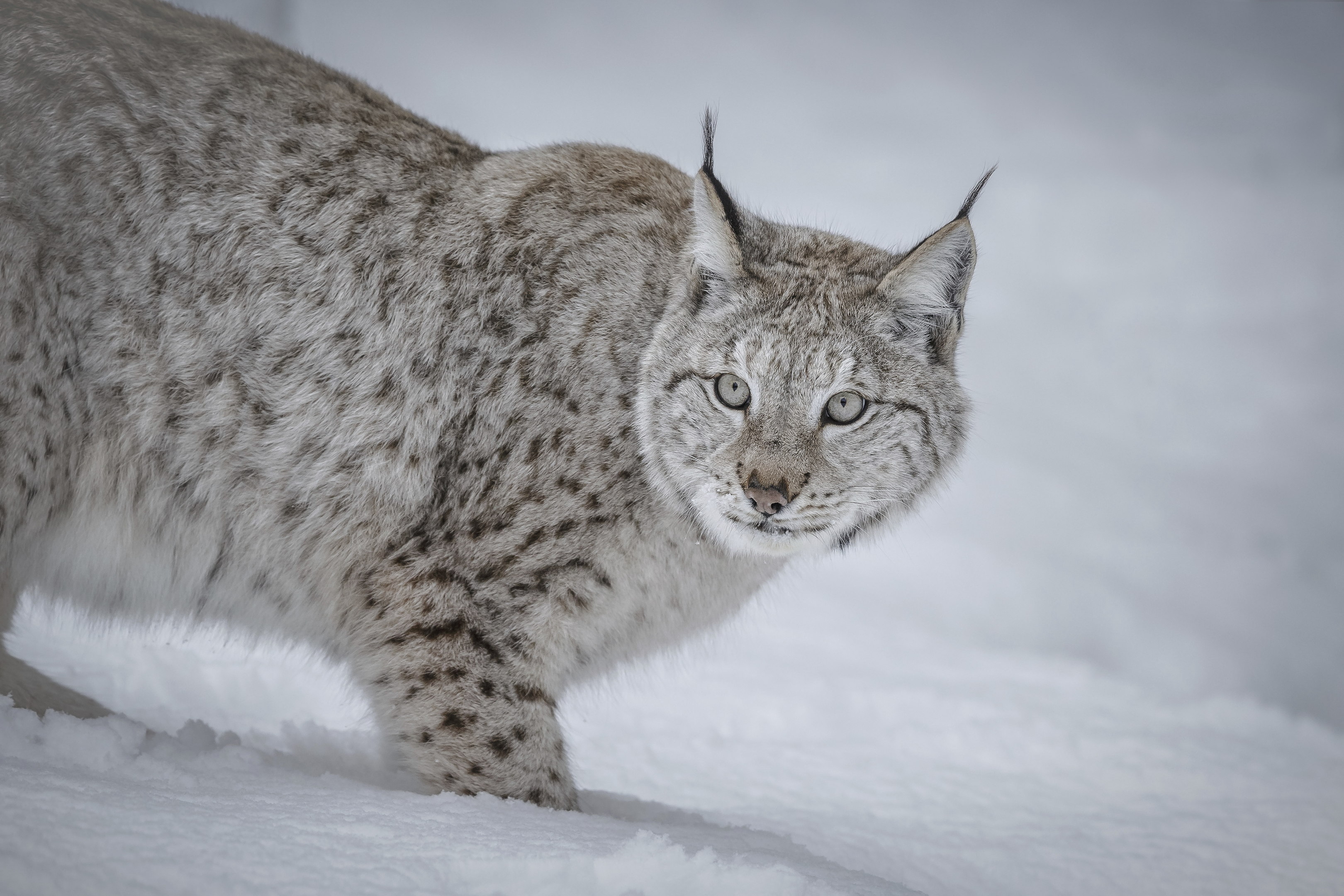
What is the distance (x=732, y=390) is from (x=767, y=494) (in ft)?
1.09

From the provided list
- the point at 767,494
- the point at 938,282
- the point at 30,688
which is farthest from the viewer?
the point at 30,688

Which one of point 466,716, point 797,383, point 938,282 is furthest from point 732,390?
point 466,716

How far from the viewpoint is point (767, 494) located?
2281mm

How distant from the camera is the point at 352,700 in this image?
8.79 ft

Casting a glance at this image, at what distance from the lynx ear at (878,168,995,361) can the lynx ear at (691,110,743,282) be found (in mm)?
397

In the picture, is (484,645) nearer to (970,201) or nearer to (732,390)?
(732,390)

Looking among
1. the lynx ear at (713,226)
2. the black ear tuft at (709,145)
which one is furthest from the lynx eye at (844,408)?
the black ear tuft at (709,145)

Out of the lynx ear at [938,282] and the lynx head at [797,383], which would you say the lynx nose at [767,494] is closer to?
the lynx head at [797,383]

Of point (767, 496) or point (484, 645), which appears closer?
point (767, 496)

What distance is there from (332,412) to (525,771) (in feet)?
3.49

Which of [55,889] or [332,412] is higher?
[332,412]

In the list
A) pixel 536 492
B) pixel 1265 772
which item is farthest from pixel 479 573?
pixel 1265 772

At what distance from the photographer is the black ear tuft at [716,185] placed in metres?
2.45

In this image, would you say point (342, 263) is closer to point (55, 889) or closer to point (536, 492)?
point (536, 492)
